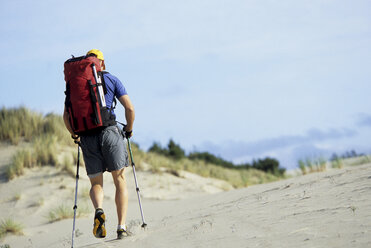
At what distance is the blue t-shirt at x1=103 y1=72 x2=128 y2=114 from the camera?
6438mm

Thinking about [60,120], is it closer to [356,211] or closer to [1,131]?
[1,131]

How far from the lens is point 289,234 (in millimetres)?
4906

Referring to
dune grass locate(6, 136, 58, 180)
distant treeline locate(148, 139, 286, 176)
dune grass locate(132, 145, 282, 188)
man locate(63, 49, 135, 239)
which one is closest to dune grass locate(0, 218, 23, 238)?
dune grass locate(6, 136, 58, 180)

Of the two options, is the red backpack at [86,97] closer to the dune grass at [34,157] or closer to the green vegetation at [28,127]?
the dune grass at [34,157]

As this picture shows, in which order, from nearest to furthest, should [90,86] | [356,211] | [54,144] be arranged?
1. [356,211]
2. [90,86]
3. [54,144]

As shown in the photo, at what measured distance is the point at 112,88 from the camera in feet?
21.3

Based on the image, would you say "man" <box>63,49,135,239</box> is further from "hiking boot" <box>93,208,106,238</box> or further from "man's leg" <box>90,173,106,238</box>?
"hiking boot" <box>93,208,106,238</box>

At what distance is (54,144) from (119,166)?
1032 cm

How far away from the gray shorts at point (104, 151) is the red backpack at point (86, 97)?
15cm

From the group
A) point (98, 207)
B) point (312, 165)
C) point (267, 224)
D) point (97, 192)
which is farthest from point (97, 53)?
point (312, 165)

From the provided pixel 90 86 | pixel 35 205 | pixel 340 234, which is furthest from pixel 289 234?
pixel 35 205

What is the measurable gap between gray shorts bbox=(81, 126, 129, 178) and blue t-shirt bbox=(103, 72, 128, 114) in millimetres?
394

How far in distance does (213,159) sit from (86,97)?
1996 cm

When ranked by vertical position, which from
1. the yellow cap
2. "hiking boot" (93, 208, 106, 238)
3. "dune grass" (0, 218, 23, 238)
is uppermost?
the yellow cap
